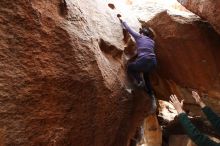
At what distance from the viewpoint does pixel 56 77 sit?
14.4ft

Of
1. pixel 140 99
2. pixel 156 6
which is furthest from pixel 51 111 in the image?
pixel 156 6

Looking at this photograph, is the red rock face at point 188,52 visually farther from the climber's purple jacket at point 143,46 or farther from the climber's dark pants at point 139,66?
the climber's dark pants at point 139,66

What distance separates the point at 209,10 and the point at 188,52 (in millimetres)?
1375

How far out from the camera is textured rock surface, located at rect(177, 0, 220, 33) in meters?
5.75

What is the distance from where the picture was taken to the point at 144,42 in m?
6.38

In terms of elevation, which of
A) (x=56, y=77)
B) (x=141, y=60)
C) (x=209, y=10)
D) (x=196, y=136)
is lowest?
(x=196, y=136)

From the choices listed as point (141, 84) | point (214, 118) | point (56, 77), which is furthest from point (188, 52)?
point (56, 77)

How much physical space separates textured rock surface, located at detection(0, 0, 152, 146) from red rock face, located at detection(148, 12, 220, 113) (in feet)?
6.38

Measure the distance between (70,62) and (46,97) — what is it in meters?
0.66

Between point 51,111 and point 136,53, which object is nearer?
point 51,111

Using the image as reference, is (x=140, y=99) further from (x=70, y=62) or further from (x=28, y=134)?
(x=28, y=134)

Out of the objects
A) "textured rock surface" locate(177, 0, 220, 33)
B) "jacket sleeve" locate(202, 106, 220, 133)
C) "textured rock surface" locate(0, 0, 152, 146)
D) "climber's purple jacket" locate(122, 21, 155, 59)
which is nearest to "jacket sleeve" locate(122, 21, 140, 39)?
"climber's purple jacket" locate(122, 21, 155, 59)

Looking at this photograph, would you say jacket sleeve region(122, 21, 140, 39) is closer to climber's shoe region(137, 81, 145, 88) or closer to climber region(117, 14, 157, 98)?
climber region(117, 14, 157, 98)

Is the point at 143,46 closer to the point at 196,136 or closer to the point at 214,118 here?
the point at 214,118
